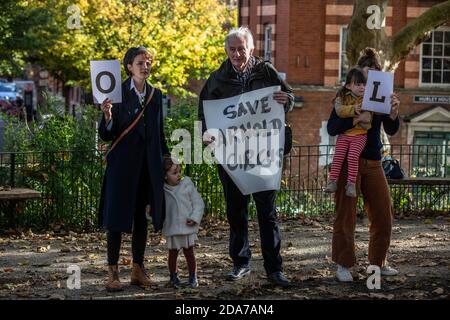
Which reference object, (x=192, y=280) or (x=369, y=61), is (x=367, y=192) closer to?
(x=369, y=61)

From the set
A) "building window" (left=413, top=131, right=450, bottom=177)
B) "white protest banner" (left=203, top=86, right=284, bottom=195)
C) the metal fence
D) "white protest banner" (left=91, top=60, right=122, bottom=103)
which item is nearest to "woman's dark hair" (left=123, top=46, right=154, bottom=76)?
"white protest banner" (left=91, top=60, right=122, bottom=103)

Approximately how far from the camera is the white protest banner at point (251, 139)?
9102 mm

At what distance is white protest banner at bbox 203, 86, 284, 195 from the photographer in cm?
910

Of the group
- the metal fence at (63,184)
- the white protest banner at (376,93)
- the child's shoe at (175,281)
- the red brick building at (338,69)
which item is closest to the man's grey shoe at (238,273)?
the child's shoe at (175,281)

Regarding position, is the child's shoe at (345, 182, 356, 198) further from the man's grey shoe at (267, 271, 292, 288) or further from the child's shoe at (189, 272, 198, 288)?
the child's shoe at (189, 272, 198, 288)

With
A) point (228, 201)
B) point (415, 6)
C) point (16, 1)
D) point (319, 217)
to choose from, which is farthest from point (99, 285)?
point (415, 6)

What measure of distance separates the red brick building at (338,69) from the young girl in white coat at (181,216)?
968 inches

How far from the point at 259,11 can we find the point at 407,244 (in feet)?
83.5

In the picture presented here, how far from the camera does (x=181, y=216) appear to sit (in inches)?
352

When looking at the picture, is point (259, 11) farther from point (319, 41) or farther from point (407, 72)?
point (407, 72)

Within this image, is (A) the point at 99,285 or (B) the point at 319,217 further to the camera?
(B) the point at 319,217

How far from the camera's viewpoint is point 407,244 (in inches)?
475

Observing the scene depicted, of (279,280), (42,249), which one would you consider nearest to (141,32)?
(42,249)

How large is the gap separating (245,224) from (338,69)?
24811mm
